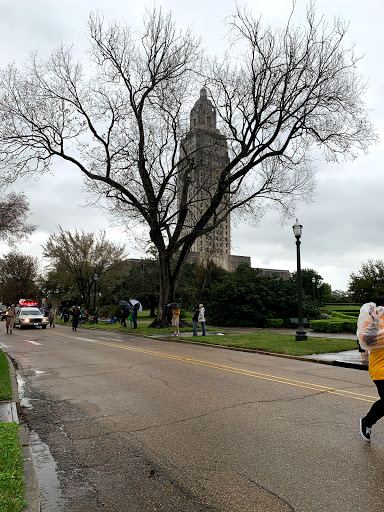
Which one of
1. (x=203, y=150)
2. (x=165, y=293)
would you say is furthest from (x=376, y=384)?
(x=203, y=150)

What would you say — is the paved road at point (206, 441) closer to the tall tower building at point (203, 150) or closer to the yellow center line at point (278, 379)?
the yellow center line at point (278, 379)

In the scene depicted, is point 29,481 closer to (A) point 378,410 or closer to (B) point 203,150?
(A) point 378,410

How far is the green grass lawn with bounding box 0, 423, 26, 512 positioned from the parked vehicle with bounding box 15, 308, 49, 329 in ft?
92.9

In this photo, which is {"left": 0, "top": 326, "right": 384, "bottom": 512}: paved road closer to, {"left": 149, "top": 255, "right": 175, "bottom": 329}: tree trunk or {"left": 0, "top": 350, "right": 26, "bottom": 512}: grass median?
{"left": 0, "top": 350, "right": 26, "bottom": 512}: grass median

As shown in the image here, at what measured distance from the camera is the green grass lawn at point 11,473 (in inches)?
127

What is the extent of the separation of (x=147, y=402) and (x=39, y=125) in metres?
21.4

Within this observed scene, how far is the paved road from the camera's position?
3639 mm

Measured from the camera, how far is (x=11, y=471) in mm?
3850

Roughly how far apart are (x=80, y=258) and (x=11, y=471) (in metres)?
45.7

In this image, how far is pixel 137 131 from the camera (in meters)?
26.8

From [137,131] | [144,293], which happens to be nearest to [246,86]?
[137,131]

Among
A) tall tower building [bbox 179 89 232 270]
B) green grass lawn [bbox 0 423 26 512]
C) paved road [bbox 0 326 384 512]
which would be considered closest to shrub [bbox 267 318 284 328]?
tall tower building [bbox 179 89 232 270]

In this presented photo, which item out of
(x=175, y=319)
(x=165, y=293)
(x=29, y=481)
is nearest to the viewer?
(x=29, y=481)

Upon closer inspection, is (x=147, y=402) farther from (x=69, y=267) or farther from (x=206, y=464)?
(x=69, y=267)
